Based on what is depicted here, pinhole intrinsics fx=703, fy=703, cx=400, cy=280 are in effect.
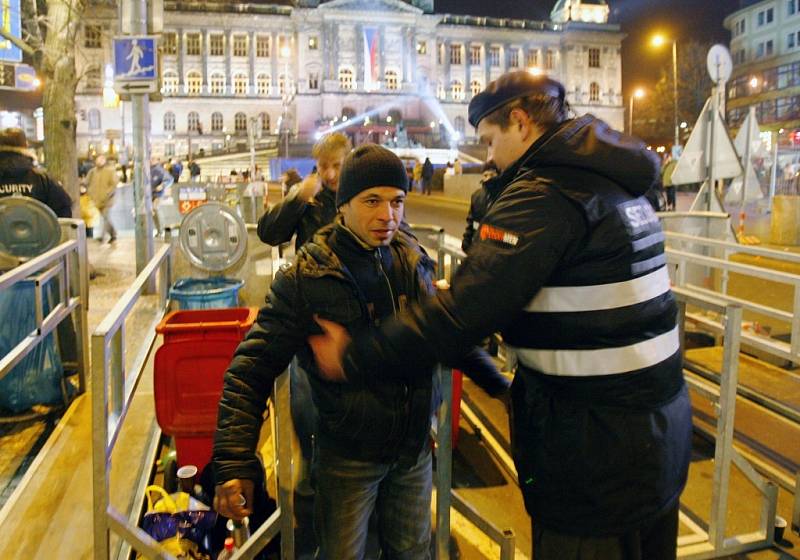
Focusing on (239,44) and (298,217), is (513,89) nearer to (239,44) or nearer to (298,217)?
(298,217)

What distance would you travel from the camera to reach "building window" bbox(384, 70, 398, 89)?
7852cm

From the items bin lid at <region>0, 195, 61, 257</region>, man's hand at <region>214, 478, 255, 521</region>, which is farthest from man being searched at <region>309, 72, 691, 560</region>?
bin lid at <region>0, 195, 61, 257</region>

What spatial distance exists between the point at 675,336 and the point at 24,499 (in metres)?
3.50

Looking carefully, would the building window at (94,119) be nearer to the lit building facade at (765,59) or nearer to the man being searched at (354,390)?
the lit building facade at (765,59)

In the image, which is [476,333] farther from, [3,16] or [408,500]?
[3,16]

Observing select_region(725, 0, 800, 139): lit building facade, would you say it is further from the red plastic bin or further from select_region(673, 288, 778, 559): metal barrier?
the red plastic bin

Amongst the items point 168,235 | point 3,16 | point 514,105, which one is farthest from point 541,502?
point 3,16

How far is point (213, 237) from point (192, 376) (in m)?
3.52

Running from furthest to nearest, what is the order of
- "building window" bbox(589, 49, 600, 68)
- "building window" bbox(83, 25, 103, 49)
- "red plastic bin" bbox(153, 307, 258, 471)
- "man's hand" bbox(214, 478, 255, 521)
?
"building window" bbox(589, 49, 600, 68) < "building window" bbox(83, 25, 103, 49) < "red plastic bin" bbox(153, 307, 258, 471) < "man's hand" bbox(214, 478, 255, 521)

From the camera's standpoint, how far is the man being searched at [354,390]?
222 centimetres

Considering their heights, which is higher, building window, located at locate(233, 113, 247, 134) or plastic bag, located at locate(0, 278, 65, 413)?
building window, located at locate(233, 113, 247, 134)

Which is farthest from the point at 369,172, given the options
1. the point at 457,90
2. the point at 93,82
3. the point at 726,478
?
the point at 457,90

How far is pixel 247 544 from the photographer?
8.19 feet

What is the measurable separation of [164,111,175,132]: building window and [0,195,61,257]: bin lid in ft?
248
